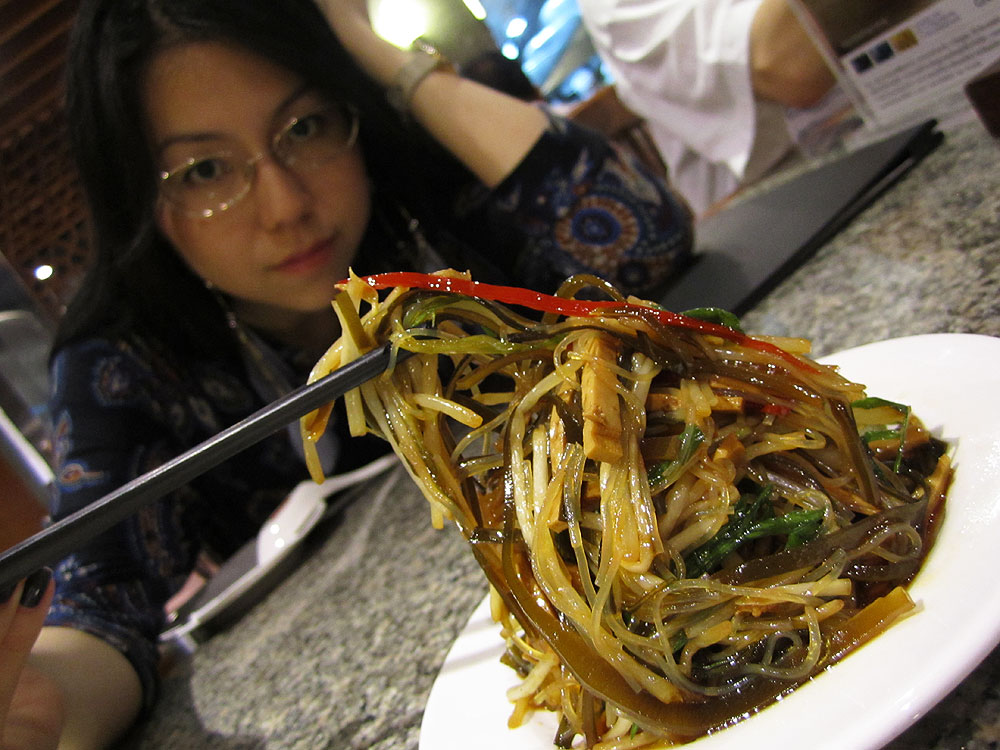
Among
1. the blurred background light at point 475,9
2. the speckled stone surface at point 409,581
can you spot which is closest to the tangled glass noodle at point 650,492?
the speckled stone surface at point 409,581

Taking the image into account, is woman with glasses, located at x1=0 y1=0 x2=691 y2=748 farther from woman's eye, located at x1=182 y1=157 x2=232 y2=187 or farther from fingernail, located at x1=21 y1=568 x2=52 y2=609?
fingernail, located at x1=21 y1=568 x2=52 y2=609

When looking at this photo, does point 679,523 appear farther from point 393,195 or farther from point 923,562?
point 393,195

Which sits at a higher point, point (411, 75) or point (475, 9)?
point (475, 9)

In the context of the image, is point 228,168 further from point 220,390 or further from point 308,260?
point 220,390

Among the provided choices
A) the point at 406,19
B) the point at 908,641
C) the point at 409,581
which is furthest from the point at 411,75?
the point at 406,19

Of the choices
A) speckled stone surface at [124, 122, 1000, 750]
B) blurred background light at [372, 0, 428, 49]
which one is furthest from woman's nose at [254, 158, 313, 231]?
blurred background light at [372, 0, 428, 49]
